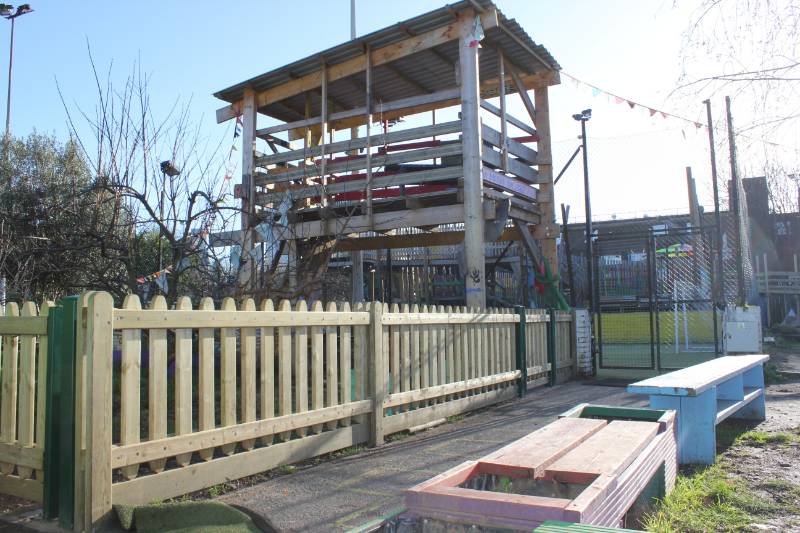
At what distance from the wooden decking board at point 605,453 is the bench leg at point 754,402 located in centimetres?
377

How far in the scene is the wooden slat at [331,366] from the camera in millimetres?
5582

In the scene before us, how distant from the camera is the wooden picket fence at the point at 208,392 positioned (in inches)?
143

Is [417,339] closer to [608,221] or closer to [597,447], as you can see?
[597,447]

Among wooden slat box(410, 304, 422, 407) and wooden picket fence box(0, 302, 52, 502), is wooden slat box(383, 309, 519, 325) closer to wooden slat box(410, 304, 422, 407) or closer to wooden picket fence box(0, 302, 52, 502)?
wooden slat box(410, 304, 422, 407)

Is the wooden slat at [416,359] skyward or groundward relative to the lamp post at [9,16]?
groundward

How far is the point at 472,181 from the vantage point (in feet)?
31.2

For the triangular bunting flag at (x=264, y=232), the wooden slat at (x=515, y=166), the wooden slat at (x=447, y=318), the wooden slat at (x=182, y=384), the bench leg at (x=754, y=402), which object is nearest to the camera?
the wooden slat at (x=182, y=384)

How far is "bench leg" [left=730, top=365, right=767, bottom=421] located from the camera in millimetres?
7098

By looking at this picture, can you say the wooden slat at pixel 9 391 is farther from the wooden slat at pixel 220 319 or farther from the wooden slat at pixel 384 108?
the wooden slat at pixel 384 108

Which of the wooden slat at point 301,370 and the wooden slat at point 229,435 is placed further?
the wooden slat at point 301,370

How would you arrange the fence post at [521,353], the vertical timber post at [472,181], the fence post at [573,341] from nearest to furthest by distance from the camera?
the fence post at [521,353] < the vertical timber post at [472,181] < the fence post at [573,341]

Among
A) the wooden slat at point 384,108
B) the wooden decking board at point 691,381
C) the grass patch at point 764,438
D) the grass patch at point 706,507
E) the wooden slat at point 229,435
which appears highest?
the wooden slat at point 384,108

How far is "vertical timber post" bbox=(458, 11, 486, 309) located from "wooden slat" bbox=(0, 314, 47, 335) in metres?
6.44

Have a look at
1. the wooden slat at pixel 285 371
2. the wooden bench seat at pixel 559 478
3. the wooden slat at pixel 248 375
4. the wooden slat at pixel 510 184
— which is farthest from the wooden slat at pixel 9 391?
the wooden slat at pixel 510 184
